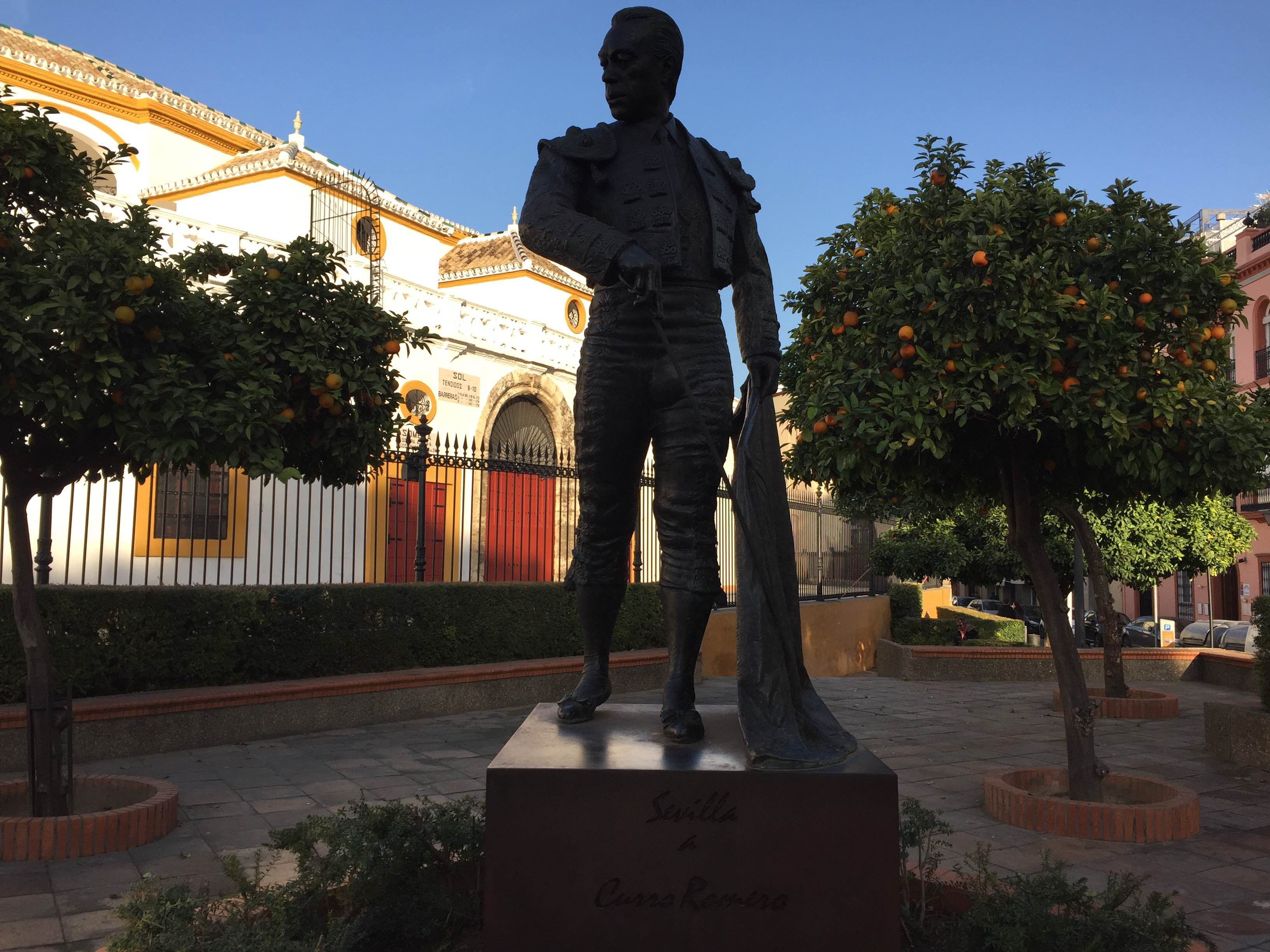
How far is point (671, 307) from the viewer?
3.53 metres

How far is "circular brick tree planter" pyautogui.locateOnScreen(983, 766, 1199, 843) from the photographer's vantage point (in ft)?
17.1

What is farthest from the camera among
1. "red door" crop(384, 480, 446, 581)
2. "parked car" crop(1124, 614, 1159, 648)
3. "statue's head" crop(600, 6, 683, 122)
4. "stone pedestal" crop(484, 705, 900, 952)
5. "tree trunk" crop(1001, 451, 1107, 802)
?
"parked car" crop(1124, 614, 1159, 648)

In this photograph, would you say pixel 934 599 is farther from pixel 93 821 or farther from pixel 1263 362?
pixel 93 821

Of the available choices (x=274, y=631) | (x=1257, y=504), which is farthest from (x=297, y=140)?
(x=1257, y=504)

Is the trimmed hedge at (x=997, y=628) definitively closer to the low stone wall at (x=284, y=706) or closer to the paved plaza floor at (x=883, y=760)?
the paved plaza floor at (x=883, y=760)

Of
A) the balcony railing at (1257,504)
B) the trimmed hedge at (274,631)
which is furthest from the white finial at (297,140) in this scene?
the balcony railing at (1257,504)

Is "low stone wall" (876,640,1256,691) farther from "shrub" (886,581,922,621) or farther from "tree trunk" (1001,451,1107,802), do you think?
"tree trunk" (1001,451,1107,802)

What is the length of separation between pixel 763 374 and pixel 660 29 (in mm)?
1292

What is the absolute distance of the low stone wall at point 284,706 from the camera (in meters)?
6.93

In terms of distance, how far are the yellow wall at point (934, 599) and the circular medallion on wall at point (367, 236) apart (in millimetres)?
14106

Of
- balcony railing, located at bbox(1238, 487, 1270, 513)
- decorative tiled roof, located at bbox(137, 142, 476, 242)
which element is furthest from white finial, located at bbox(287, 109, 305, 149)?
balcony railing, located at bbox(1238, 487, 1270, 513)

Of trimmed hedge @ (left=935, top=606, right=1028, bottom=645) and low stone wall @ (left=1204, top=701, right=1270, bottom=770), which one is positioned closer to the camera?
low stone wall @ (left=1204, top=701, right=1270, bottom=770)

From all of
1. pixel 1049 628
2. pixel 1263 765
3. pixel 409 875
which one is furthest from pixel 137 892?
pixel 1263 765

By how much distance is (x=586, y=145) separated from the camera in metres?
3.56
